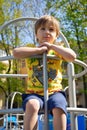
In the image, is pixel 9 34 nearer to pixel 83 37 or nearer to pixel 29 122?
pixel 83 37

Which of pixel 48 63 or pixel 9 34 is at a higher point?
pixel 9 34

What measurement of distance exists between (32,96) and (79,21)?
11.1m

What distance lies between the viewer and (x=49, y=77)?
1.72 metres

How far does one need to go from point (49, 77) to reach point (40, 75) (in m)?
0.06

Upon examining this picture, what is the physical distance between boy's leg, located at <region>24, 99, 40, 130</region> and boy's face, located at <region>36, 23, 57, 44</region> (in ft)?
1.50

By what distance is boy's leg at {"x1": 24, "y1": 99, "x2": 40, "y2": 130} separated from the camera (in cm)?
147

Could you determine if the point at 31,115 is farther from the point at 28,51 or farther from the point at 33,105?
the point at 28,51

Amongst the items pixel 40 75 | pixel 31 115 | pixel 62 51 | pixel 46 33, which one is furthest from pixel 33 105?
pixel 46 33

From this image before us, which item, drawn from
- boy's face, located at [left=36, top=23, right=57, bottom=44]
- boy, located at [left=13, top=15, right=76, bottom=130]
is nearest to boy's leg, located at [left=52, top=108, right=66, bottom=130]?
boy, located at [left=13, top=15, right=76, bottom=130]

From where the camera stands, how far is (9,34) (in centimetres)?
1452

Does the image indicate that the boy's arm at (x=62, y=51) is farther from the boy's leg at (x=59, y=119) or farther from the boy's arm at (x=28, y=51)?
the boy's leg at (x=59, y=119)

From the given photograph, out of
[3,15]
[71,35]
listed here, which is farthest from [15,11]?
[71,35]

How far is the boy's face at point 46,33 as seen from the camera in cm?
179

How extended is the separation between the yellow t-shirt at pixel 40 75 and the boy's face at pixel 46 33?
0.14 meters
